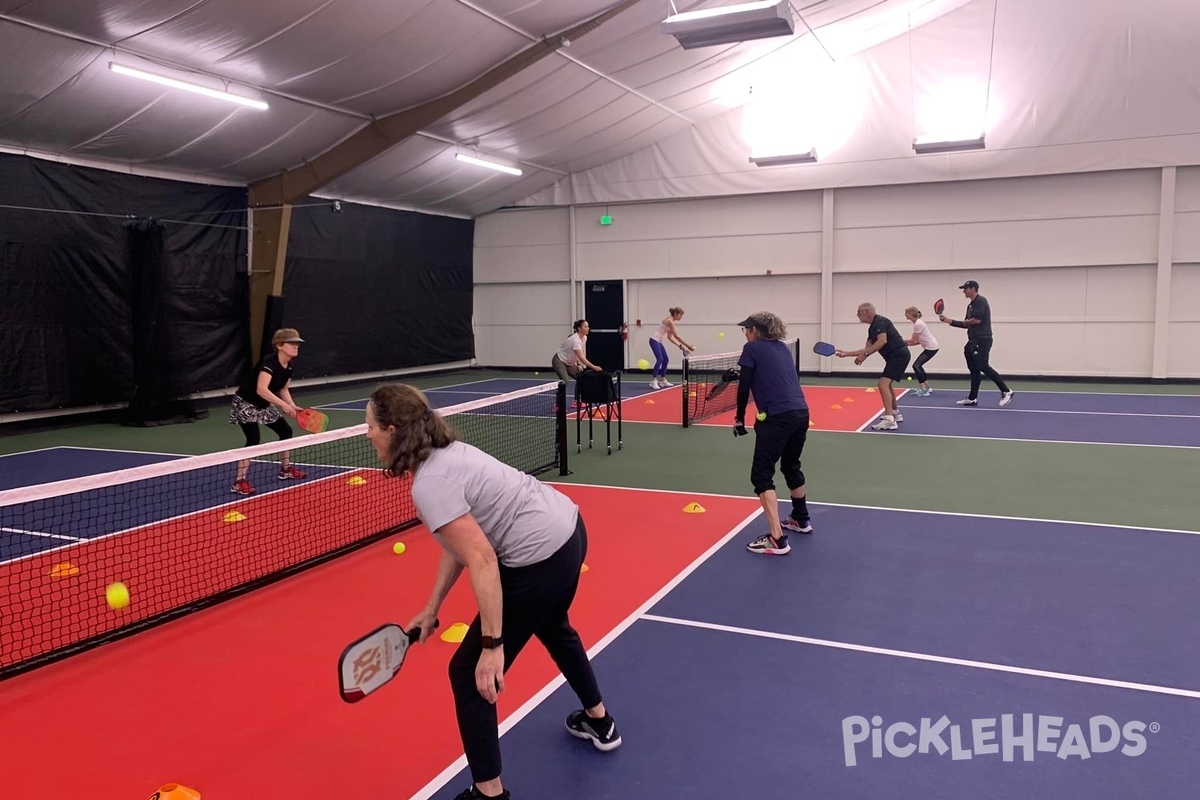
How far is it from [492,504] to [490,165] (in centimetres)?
1632

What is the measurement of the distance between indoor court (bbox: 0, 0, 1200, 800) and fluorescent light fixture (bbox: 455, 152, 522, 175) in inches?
14.3

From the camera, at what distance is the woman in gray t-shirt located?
2.70m

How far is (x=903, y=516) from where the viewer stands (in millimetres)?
7066

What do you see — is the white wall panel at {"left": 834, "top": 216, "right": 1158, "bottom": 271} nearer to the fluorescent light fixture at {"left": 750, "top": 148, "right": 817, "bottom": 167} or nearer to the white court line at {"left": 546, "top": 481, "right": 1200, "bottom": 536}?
the fluorescent light fixture at {"left": 750, "top": 148, "right": 817, "bottom": 167}

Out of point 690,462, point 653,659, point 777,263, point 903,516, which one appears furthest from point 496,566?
point 777,263

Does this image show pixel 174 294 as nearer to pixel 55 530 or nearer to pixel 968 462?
pixel 55 530

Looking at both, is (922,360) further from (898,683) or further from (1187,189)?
(898,683)

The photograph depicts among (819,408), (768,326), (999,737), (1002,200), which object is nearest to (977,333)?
(819,408)

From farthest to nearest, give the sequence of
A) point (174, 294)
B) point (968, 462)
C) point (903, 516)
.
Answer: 1. point (174, 294)
2. point (968, 462)
3. point (903, 516)

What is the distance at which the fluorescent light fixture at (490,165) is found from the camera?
17359 millimetres

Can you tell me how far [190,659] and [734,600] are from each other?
3.17 meters

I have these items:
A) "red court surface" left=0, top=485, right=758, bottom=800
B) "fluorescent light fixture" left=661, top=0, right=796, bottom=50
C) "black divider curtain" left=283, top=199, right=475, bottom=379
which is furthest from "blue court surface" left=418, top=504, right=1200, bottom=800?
"black divider curtain" left=283, top=199, right=475, bottom=379

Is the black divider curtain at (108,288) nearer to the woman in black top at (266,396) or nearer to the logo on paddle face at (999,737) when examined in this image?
the woman in black top at (266,396)

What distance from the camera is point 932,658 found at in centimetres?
430
